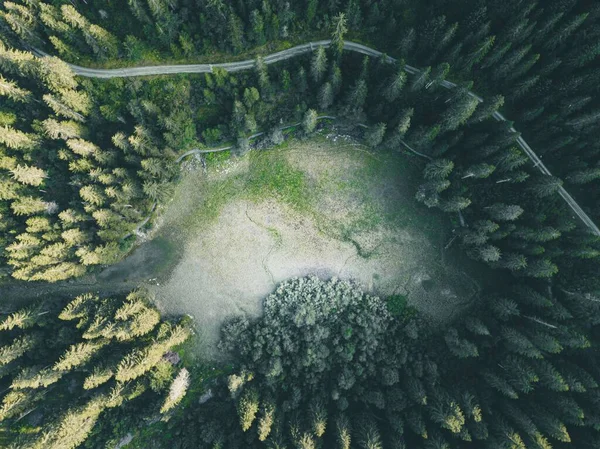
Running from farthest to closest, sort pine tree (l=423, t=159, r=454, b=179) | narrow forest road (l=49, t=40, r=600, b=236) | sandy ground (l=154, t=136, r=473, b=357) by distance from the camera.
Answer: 1. sandy ground (l=154, t=136, r=473, b=357)
2. narrow forest road (l=49, t=40, r=600, b=236)
3. pine tree (l=423, t=159, r=454, b=179)

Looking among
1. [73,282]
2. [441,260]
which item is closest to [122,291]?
[73,282]

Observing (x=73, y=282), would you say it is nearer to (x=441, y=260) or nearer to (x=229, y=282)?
(x=229, y=282)

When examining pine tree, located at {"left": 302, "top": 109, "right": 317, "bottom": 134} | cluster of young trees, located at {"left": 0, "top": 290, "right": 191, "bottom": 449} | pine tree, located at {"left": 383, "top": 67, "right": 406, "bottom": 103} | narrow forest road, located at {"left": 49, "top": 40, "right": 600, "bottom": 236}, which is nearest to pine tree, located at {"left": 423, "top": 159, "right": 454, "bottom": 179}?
pine tree, located at {"left": 383, "top": 67, "right": 406, "bottom": 103}

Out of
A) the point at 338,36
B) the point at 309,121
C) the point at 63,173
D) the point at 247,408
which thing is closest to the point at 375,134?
the point at 309,121

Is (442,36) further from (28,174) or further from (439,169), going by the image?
(28,174)

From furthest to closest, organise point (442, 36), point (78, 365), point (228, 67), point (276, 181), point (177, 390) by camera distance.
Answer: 1. point (276, 181)
2. point (228, 67)
3. point (78, 365)
4. point (177, 390)
5. point (442, 36)

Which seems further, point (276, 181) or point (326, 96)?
point (276, 181)

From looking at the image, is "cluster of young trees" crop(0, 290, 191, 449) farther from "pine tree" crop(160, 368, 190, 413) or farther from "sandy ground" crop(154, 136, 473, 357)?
"sandy ground" crop(154, 136, 473, 357)
